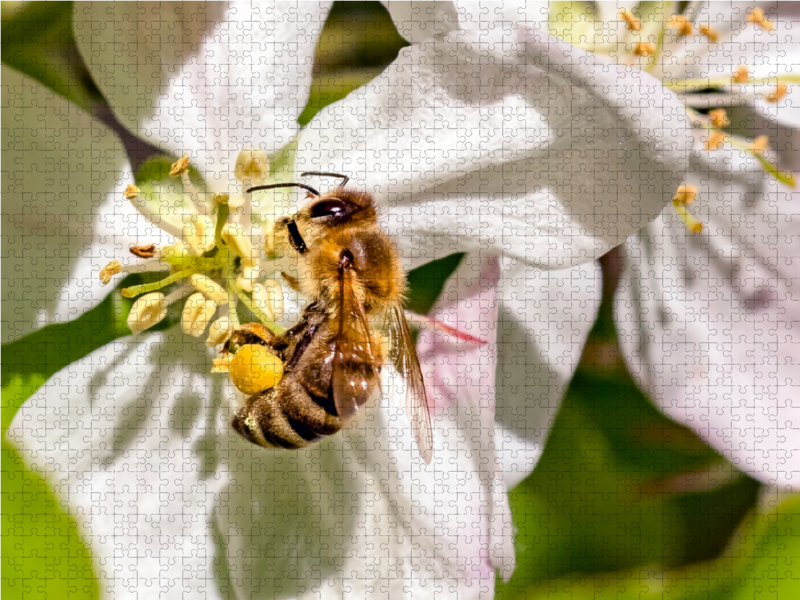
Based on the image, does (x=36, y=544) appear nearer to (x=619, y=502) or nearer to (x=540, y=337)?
(x=540, y=337)

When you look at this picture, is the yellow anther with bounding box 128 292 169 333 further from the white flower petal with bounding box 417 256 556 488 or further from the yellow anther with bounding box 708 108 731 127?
the yellow anther with bounding box 708 108 731 127

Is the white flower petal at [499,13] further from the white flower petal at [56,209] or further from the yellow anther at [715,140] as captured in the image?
the white flower petal at [56,209]

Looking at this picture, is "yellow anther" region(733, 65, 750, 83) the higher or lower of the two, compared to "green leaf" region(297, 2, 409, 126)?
lower

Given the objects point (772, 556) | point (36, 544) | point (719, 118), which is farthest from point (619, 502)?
point (36, 544)

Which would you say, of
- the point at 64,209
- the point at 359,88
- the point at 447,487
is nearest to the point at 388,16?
the point at 359,88

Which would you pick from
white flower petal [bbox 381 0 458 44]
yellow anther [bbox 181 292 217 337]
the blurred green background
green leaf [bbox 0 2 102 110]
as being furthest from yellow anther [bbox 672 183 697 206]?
green leaf [bbox 0 2 102 110]
